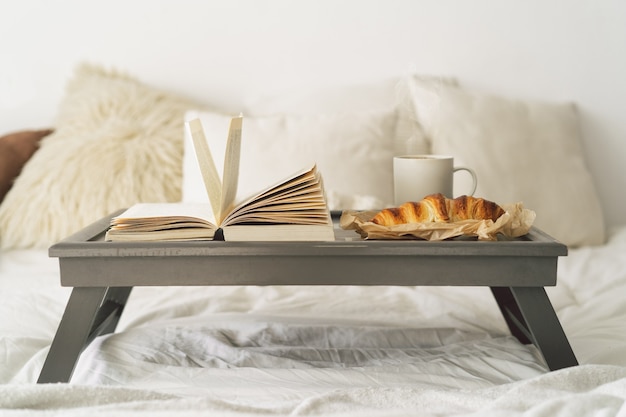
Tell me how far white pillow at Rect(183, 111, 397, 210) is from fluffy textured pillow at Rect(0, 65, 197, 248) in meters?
0.07

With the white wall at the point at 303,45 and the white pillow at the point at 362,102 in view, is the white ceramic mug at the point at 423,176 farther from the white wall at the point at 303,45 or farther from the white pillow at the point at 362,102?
the white wall at the point at 303,45

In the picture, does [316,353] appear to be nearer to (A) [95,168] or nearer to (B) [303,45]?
(A) [95,168]

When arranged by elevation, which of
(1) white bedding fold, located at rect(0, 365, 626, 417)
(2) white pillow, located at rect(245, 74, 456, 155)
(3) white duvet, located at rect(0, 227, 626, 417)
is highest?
(2) white pillow, located at rect(245, 74, 456, 155)

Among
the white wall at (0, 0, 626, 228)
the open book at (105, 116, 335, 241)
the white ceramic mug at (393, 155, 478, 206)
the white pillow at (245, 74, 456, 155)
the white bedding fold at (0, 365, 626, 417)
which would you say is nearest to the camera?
the white bedding fold at (0, 365, 626, 417)

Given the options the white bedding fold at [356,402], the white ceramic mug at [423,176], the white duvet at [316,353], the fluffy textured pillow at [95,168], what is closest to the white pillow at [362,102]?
the fluffy textured pillow at [95,168]

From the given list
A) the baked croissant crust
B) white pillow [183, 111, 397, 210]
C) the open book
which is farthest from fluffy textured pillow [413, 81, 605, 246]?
the open book

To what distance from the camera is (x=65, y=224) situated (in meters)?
1.97

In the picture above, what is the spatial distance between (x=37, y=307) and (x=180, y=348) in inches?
17.4

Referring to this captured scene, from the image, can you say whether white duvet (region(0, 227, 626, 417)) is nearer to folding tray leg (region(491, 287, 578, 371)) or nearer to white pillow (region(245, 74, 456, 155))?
folding tray leg (region(491, 287, 578, 371))

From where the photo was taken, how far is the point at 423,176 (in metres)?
1.36

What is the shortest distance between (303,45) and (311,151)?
55 centimetres

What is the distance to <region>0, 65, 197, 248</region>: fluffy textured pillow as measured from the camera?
6.48ft

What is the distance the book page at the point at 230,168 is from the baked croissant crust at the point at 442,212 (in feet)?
0.79

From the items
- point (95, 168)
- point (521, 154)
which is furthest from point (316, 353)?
point (521, 154)
